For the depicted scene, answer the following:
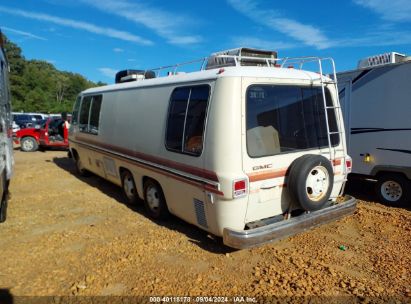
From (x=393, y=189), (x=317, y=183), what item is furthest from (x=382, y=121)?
(x=317, y=183)

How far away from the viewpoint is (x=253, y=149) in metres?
4.29

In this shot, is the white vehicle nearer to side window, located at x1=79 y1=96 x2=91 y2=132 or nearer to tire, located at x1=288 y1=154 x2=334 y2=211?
tire, located at x1=288 y1=154 x2=334 y2=211

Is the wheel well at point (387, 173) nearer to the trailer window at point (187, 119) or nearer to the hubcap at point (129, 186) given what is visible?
the trailer window at point (187, 119)

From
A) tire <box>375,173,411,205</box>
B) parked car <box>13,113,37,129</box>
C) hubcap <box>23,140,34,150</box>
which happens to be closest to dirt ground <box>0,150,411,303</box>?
tire <box>375,173,411,205</box>

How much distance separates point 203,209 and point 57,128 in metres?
14.2

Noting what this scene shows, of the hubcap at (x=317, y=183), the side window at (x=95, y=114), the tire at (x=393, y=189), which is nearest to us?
the hubcap at (x=317, y=183)

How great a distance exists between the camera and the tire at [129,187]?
257 inches

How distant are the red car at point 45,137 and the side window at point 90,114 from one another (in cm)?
817

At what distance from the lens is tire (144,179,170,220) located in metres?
5.57

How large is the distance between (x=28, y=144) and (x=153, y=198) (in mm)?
13534

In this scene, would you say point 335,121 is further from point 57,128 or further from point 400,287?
point 57,128

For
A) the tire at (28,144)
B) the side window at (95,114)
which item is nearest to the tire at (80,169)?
the side window at (95,114)

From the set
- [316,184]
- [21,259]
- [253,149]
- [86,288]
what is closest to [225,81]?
[253,149]

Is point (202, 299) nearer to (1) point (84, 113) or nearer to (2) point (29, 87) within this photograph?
(1) point (84, 113)
